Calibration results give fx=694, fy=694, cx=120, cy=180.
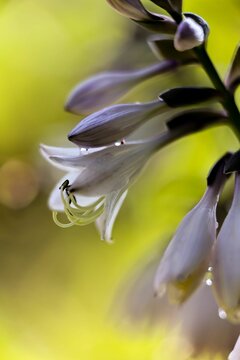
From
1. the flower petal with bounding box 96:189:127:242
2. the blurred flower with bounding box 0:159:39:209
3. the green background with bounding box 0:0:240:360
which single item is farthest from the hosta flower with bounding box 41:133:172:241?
the blurred flower with bounding box 0:159:39:209

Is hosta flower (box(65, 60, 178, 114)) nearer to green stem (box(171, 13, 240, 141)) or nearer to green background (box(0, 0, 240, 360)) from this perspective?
green stem (box(171, 13, 240, 141))

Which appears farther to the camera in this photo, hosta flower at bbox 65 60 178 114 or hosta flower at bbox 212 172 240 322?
hosta flower at bbox 65 60 178 114

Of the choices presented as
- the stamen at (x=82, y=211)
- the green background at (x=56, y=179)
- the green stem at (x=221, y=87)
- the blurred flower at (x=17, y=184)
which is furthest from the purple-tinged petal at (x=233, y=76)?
the blurred flower at (x=17, y=184)

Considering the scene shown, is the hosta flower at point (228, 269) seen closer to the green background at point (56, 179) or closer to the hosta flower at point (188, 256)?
the hosta flower at point (188, 256)

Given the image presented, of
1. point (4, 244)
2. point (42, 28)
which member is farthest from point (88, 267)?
point (42, 28)

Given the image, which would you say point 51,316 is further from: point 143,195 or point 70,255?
point 143,195

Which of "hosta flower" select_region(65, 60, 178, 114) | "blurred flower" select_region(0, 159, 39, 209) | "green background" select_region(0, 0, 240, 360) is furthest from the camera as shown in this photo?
"blurred flower" select_region(0, 159, 39, 209)

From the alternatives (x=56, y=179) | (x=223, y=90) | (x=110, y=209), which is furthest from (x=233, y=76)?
(x=56, y=179)
